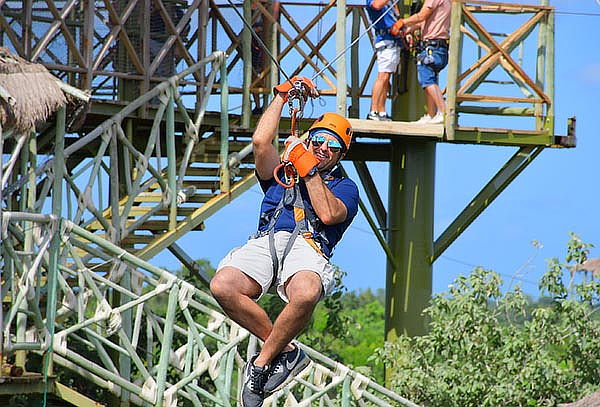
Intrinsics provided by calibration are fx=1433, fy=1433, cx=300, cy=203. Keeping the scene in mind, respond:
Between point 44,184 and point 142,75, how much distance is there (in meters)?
1.94

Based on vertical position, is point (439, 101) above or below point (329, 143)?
above

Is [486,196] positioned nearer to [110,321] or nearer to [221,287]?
[110,321]

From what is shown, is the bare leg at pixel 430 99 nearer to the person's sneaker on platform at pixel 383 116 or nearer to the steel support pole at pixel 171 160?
the person's sneaker on platform at pixel 383 116

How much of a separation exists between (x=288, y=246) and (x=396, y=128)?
6.31 m

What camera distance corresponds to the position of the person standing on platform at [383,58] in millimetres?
13195

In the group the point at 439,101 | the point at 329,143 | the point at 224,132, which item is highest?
the point at 439,101

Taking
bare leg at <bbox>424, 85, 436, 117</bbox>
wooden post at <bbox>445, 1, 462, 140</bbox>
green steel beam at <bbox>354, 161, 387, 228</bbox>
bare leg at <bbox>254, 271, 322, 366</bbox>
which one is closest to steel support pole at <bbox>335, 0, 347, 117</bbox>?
bare leg at <bbox>424, 85, 436, 117</bbox>

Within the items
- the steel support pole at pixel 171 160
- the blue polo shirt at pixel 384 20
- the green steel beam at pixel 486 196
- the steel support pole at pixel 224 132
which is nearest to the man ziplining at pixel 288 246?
the steel support pole at pixel 171 160

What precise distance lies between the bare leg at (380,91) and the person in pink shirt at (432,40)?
336 millimetres

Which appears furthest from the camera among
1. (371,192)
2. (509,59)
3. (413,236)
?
(371,192)

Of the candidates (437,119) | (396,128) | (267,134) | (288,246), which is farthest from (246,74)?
(288,246)

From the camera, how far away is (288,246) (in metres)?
6.93

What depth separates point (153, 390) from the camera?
422 inches

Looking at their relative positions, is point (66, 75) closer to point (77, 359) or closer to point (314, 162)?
point (77, 359)
